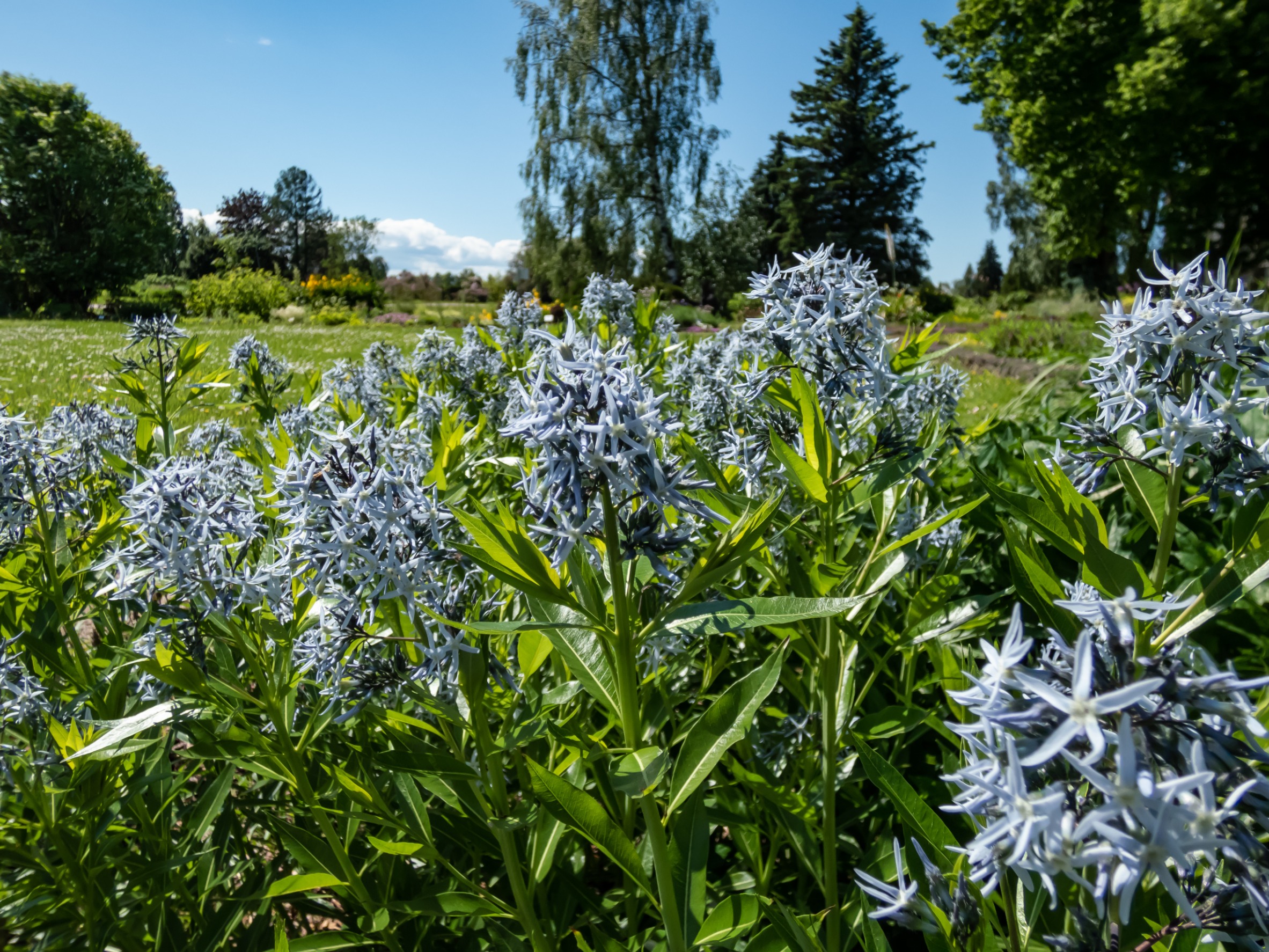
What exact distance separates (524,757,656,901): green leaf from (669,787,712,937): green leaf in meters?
0.13

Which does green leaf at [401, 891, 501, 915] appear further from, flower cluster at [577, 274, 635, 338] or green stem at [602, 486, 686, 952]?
flower cluster at [577, 274, 635, 338]

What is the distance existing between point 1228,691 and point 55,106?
43.0m

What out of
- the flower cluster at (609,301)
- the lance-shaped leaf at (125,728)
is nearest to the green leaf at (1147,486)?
the lance-shaped leaf at (125,728)

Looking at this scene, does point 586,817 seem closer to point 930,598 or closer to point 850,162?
point 930,598

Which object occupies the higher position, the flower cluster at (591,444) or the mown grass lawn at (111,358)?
the flower cluster at (591,444)

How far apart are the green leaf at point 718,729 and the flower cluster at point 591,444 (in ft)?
0.90

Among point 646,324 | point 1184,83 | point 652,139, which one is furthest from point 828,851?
point 652,139

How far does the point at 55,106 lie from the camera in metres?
32.0

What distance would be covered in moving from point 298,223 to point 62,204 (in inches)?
1335

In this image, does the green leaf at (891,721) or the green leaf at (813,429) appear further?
the green leaf at (891,721)

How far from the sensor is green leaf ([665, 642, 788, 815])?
4.07 ft

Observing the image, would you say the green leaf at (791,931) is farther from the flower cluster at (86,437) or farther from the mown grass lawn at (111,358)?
the mown grass lawn at (111,358)

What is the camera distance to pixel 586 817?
128 centimetres

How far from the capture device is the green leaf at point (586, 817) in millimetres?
1258
